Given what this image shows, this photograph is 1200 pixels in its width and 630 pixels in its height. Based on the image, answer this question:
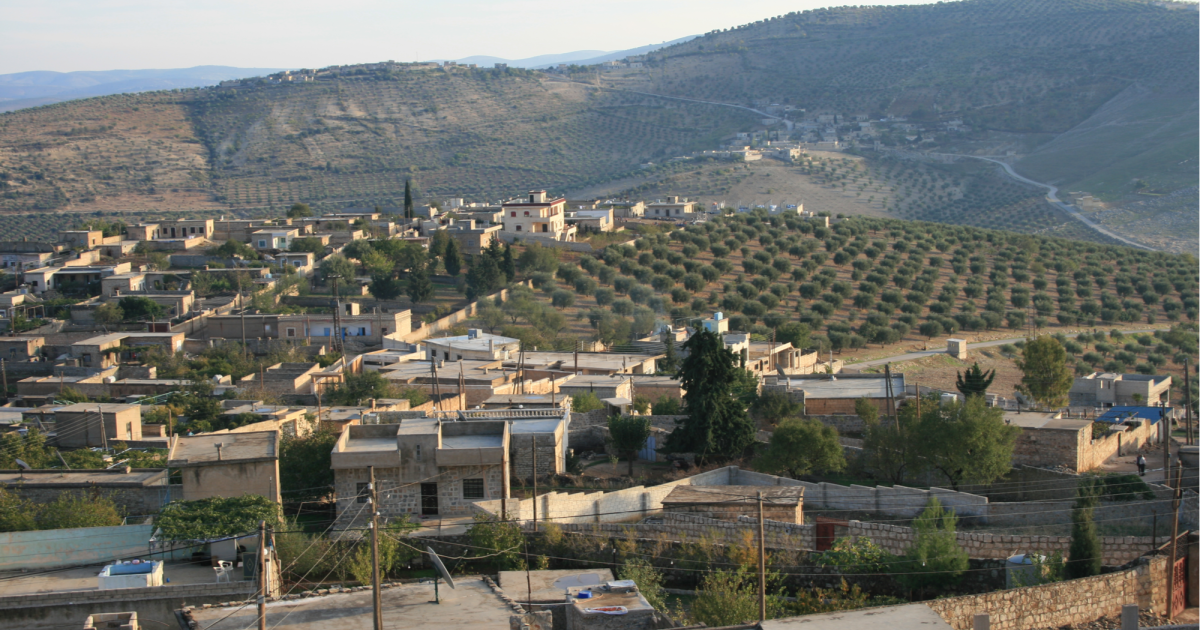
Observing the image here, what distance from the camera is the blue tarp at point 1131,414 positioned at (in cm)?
2330

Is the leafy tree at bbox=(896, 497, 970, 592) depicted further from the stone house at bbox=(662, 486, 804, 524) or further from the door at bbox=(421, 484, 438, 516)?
the door at bbox=(421, 484, 438, 516)

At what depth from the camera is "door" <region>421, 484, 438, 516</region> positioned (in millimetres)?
16500

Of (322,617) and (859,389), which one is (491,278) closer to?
(859,389)

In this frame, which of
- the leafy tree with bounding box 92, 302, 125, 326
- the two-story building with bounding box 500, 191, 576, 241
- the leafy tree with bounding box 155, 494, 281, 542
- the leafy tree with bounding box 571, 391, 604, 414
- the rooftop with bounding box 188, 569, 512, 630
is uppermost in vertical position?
the two-story building with bounding box 500, 191, 576, 241

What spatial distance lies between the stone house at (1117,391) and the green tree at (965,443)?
10535mm

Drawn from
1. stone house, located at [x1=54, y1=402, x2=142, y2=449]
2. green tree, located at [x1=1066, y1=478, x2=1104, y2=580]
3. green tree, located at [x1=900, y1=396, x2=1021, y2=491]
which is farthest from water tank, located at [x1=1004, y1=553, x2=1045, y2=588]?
stone house, located at [x1=54, y1=402, x2=142, y2=449]

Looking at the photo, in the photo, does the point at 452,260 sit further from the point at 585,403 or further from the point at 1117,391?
the point at 1117,391

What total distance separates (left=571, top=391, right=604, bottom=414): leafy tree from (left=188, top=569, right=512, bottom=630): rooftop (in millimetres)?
9872

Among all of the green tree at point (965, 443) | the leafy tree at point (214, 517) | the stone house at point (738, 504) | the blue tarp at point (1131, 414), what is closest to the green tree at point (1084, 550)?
the stone house at point (738, 504)

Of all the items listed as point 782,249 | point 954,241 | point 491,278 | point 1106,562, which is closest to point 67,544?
point 1106,562

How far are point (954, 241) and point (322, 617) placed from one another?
48.4 m

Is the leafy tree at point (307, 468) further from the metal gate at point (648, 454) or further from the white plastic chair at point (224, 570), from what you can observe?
the metal gate at point (648, 454)

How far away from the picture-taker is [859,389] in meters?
25.1

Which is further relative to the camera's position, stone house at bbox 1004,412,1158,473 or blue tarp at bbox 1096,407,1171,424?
blue tarp at bbox 1096,407,1171,424
